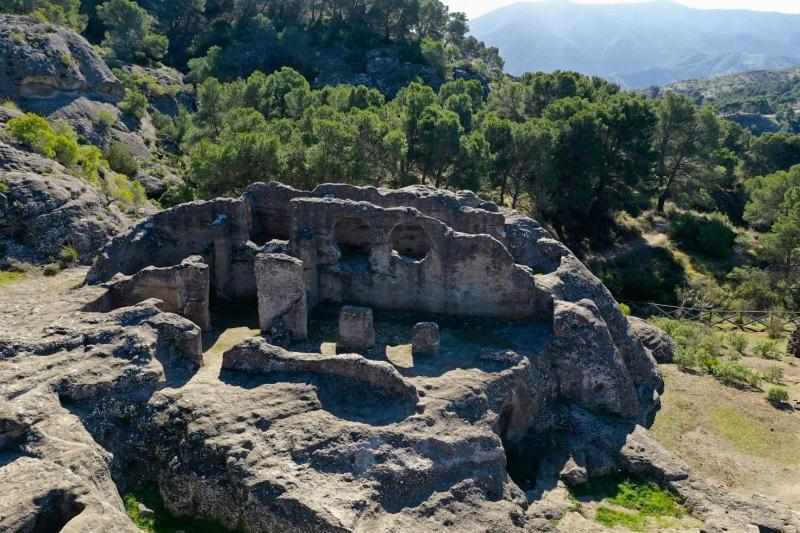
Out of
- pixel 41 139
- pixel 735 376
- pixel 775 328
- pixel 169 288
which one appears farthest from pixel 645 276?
pixel 41 139

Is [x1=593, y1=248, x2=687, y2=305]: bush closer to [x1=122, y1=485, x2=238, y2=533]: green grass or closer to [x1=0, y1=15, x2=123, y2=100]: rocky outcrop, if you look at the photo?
[x1=122, y1=485, x2=238, y2=533]: green grass

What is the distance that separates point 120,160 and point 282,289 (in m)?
Result: 25.3

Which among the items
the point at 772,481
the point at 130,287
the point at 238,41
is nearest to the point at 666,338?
the point at 772,481

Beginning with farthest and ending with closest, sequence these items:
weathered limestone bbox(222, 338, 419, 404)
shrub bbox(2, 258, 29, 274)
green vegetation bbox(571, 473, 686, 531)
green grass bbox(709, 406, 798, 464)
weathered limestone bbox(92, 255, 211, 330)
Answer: shrub bbox(2, 258, 29, 274) < green grass bbox(709, 406, 798, 464) < weathered limestone bbox(92, 255, 211, 330) < weathered limestone bbox(222, 338, 419, 404) < green vegetation bbox(571, 473, 686, 531)

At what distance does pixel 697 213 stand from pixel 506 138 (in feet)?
76.4

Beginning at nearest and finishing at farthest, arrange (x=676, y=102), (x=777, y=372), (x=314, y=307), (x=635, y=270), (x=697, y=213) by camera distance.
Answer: (x=314, y=307), (x=777, y=372), (x=635, y=270), (x=676, y=102), (x=697, y=213)

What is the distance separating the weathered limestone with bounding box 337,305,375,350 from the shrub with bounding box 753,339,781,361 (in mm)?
20434

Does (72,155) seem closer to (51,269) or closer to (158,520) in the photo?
(51,269)

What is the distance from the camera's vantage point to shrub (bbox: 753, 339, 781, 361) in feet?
95.4

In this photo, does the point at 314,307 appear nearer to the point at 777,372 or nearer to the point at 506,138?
the point at 777,372

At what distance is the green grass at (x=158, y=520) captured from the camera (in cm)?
1441

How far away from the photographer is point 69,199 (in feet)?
88.4

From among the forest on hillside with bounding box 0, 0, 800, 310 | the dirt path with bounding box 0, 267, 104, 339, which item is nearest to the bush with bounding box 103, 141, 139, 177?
the forest on hillside with bounding box 0, 0, 800, 310

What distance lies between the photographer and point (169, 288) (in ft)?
67.4
